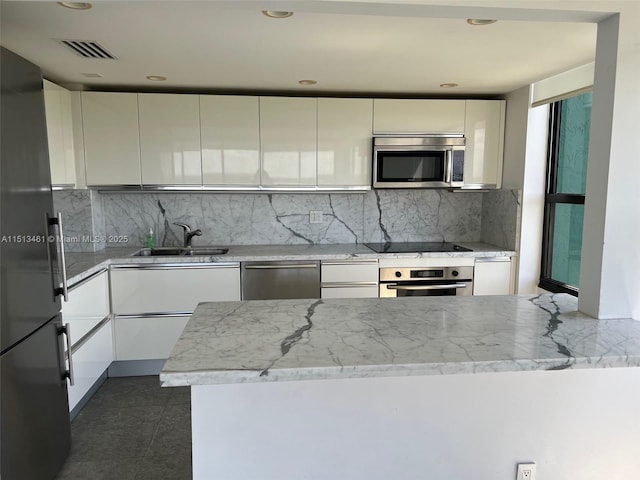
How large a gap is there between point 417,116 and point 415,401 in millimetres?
2668

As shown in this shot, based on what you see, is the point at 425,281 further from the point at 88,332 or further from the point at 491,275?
the point at 88,332

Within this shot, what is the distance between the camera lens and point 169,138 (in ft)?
11.1

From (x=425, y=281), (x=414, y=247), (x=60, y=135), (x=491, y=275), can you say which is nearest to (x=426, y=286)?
(x=425, y=281)

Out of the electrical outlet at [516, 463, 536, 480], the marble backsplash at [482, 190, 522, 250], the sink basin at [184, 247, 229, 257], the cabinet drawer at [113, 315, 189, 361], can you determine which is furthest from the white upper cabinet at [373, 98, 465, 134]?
the electrical outlet at [516, 463, 536, 480]

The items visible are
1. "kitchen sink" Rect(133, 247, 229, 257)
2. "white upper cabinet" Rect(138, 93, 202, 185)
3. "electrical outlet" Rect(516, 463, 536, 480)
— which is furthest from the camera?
"kitchen sink" Rect(133, 247, 229, 257)

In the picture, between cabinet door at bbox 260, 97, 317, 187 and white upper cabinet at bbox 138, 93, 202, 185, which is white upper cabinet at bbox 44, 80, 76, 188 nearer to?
white upper cabinet at bbox 138, 93, 202, 185

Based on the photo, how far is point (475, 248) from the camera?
362 cm

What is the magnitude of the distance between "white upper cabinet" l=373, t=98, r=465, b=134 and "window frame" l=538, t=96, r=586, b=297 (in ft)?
2.21

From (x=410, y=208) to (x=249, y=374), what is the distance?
3.06m

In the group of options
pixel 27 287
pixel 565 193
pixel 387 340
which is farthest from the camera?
pixel 565 193

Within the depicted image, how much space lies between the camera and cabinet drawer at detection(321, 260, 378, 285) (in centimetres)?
337

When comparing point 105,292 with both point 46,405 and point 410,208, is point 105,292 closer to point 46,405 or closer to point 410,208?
point 46,405

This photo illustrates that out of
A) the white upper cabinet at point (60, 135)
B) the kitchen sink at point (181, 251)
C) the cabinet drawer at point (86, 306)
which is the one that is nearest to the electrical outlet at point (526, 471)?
the cabinet drawer at point (86, 306)

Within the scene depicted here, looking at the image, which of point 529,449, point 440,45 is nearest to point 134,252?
point 440,45
